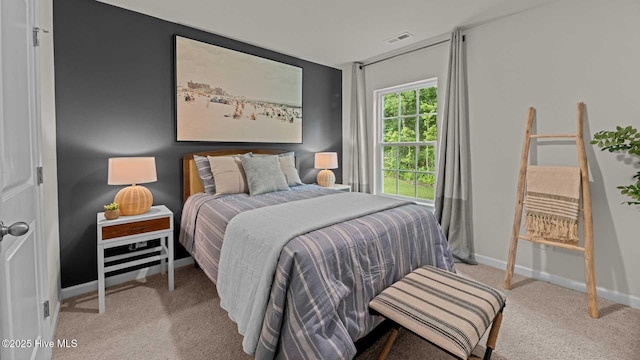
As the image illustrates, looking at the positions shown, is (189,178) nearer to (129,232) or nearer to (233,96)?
(129,232)

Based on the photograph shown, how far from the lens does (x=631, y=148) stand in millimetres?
1947

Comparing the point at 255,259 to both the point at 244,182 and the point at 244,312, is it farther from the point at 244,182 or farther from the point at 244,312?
the point at 244,182

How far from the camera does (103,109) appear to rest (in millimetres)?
2486

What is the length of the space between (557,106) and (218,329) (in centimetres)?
334

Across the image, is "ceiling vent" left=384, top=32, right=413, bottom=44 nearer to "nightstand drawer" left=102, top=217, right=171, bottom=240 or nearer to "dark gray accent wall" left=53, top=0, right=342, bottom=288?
"dark gray accent wall" left=53, top=0, right=342, bottom=288

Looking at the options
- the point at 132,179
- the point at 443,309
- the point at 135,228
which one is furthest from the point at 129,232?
the point at 443,309

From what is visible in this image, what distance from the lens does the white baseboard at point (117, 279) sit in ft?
7.73

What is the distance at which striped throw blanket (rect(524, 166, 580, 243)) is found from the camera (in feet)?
7.58

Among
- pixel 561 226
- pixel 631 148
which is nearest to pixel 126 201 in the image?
pixel 561 226

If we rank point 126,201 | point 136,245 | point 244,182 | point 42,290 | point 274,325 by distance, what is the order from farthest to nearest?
point 244,182 < point 136,245 < point 126,201 < point 42,290 < point 274,325

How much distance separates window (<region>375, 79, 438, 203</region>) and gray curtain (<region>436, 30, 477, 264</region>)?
1.18ft

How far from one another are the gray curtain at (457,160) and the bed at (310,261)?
1.06m

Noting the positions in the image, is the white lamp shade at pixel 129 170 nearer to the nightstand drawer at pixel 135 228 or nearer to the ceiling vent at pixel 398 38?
the nightstand drawer at pixel 135 228

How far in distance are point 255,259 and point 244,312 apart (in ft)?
0.98
